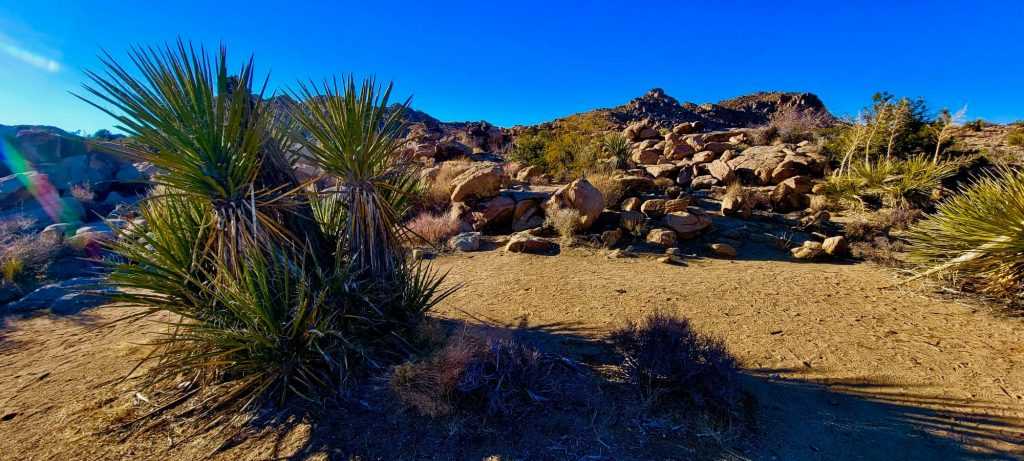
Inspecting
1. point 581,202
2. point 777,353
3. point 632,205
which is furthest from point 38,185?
point 777,353

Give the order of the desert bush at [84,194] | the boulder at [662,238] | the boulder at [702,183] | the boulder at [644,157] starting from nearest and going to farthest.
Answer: the boulder at [662,238], the boulder at [702,183], the desert bush at [84,194], the boulder at [644,157]

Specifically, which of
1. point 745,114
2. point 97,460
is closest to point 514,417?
point 97,460

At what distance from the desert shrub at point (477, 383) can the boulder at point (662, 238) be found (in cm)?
509

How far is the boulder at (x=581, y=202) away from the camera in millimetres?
8156

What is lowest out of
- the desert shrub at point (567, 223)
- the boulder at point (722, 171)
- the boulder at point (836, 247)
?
the boulder at point (836, 247)

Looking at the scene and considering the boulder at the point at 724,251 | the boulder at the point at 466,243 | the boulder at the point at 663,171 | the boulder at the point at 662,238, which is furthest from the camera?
the boulder at the point at 663,171

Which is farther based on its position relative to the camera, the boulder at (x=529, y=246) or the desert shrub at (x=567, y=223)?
the desert shrub at (x=567, y=223)

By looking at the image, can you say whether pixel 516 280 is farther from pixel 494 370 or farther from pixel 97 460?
pixel 97 460

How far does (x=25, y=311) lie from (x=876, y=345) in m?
10.8

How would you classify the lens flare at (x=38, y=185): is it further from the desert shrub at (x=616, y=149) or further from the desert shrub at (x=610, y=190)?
the desert shrub at (x=616, y=149)

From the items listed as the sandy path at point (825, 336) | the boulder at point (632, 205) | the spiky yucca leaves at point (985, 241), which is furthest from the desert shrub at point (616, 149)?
the spiky yucca leaves at point (985, 241)

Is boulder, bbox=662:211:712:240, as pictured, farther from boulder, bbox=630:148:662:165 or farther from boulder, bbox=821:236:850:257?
boulder, bbox=630:148:662:165

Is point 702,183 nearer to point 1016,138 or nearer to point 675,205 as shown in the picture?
point 675,205

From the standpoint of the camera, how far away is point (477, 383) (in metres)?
2.60
